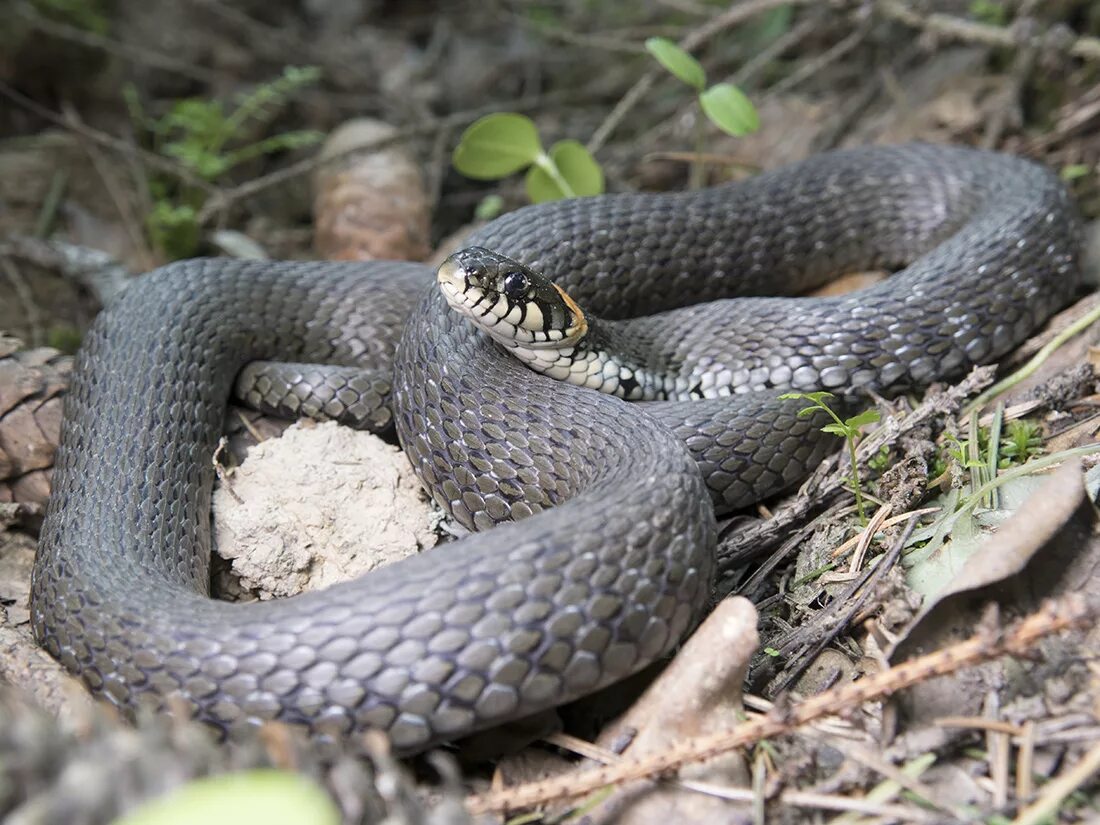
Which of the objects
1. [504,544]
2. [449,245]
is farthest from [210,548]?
[449,245]

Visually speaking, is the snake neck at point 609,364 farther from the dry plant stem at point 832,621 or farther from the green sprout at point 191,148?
the green sprout at point 191,148

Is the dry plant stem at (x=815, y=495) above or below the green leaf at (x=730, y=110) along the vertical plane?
below

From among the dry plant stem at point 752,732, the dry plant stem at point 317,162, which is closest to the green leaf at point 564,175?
the dry plant stem at point 317,162

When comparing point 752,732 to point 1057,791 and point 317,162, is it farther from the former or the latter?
point 317,162

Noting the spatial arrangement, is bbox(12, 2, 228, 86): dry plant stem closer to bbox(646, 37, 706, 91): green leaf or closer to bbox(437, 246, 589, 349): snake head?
bbox(646, 37, 706, 91): green leaf

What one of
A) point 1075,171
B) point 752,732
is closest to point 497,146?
point 1075,171
